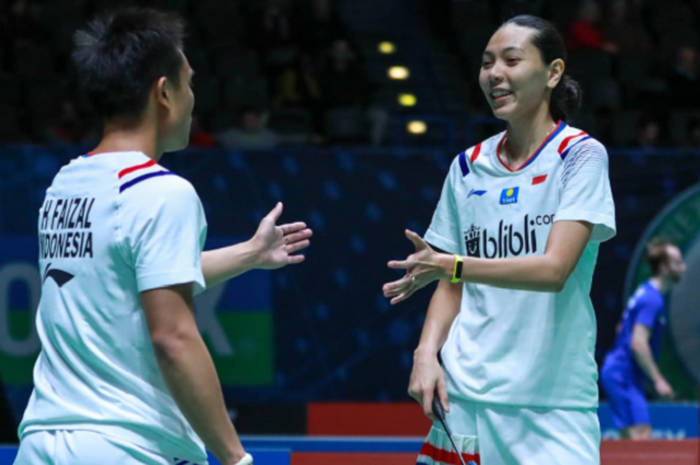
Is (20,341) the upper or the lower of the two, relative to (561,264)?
lower

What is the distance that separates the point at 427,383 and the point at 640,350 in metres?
4.96

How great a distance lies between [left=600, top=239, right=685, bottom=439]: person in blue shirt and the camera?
7.78 metres

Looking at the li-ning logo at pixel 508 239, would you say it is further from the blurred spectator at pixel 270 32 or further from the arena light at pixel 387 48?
the arena light at pixel 387 48

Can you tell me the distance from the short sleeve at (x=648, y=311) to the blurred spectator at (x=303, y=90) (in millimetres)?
3415

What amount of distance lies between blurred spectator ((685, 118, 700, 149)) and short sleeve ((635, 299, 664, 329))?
9.62 feet

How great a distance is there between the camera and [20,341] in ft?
28.0

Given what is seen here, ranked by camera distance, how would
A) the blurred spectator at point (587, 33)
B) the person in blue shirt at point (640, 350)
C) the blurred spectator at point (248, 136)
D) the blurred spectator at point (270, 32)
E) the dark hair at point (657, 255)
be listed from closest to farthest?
the person in blue shirt at point (640, 350) < the dark hair at point (657, 255) < the blurred spectator at point (248, 136) < the blurred spectator at point (270, 32) < the blurred spectator at point (587, 33)

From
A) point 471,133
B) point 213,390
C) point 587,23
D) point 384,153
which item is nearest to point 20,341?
point 384,153

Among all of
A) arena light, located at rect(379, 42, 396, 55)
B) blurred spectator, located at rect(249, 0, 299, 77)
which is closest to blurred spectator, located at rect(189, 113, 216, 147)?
blurred spectator, located at rect(249, 0, 299, 77)

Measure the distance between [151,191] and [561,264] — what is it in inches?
44.1

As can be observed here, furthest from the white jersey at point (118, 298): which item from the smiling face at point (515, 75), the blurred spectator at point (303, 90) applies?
the blurred spectator at point (303, 90)

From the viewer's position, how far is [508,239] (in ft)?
10.2

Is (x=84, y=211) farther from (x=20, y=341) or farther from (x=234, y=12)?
(x=234, y=12)

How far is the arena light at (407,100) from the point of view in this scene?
11055mm
